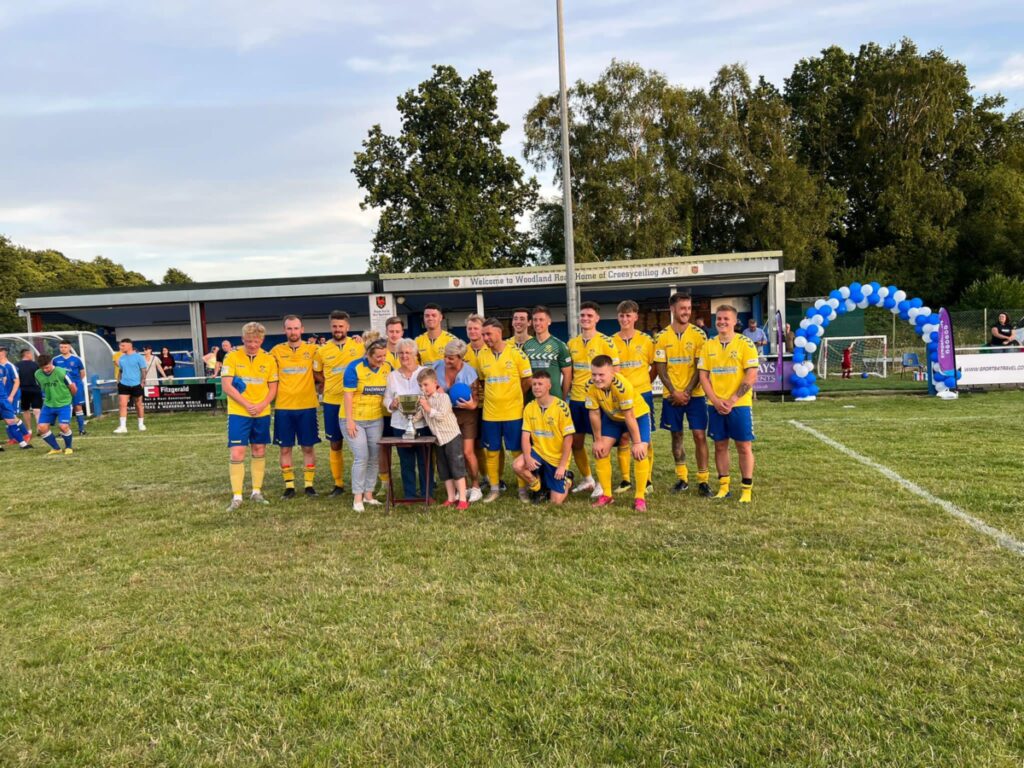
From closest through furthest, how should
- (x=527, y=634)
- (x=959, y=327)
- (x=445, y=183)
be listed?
1. (x=527, y=634)
2. (x=959, y=327)
3. (x=445, y=183)

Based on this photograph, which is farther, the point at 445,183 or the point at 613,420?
the point at 445,183

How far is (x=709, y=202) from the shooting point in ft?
117

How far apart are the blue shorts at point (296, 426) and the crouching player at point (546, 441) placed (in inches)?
84.4

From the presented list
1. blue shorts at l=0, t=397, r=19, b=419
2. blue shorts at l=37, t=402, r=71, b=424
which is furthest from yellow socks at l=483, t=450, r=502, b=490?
blue shorts at l=0, t=397, r=19, b=419

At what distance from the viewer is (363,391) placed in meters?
5.84

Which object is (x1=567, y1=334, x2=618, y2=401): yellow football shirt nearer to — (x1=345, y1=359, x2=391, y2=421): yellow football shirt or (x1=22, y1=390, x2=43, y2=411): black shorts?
(x1=345, y1=359, x2=391, y2=421): yellow football shirt

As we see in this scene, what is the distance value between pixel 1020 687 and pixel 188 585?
4.31 m

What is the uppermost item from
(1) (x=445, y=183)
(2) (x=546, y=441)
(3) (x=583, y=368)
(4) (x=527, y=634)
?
(1) (x=445, y=183)

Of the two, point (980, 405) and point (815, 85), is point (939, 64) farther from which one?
point (980, 405)

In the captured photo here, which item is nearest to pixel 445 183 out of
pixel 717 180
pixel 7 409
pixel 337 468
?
pixel 717 180

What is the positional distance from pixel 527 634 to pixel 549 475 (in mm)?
2736

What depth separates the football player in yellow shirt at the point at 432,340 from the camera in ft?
20.8

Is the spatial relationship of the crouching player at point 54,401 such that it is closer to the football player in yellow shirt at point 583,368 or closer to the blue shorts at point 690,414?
the football player in yellow shirt at point 583,368

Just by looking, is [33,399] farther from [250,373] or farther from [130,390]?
[250,373]
